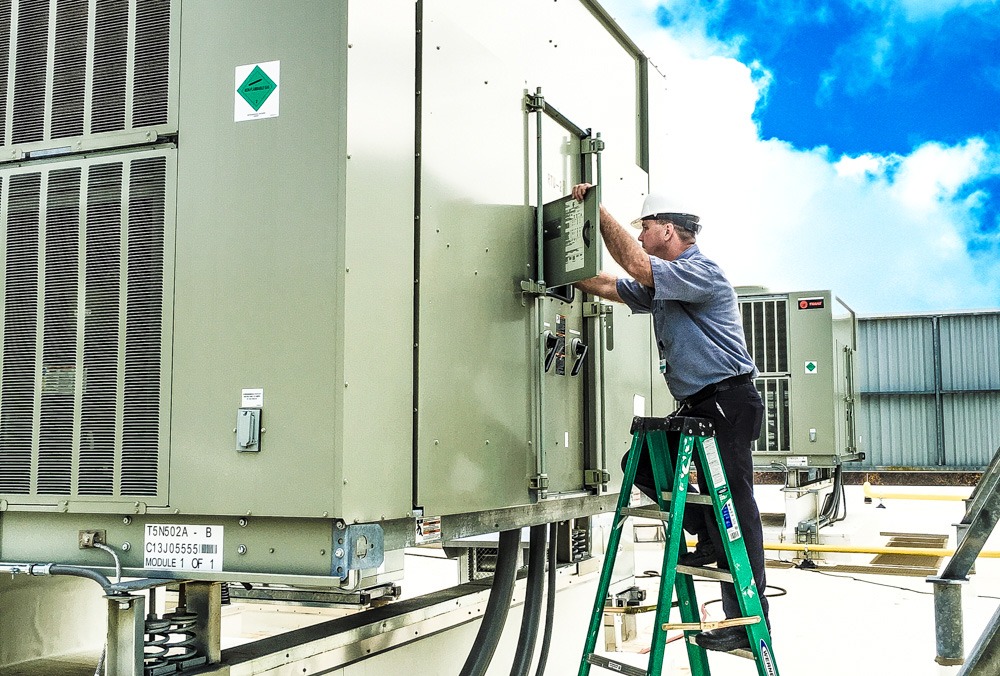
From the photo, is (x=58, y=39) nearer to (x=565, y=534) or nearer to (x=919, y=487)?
(x=565, y=534)

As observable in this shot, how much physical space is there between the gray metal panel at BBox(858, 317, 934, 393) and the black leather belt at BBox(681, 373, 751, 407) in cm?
1978

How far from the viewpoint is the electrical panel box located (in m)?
11.1

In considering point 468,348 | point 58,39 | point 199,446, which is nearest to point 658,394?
point 468,348

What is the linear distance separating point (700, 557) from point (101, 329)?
2444 mm

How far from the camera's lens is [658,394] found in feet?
18.2

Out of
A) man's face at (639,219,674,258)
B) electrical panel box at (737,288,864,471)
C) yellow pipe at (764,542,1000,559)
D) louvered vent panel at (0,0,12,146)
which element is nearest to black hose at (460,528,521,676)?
man's face at (639,219,674,258)

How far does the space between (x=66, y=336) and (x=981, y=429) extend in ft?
73.3

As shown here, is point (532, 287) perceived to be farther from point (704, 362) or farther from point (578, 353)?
point (704, 362)

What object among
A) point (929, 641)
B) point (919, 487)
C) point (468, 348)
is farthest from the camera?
point (919, 487)

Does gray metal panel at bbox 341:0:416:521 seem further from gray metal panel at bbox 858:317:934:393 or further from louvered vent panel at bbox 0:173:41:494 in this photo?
gray metal panel at bbox 858:317:934:393

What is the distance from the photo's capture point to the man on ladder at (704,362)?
3.80 meters

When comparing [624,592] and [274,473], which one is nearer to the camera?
[274,473]

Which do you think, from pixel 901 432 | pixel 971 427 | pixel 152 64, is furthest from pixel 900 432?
pixel 152 64

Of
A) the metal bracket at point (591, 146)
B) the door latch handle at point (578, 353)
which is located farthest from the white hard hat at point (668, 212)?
the door latch handle at point (578, 353)
